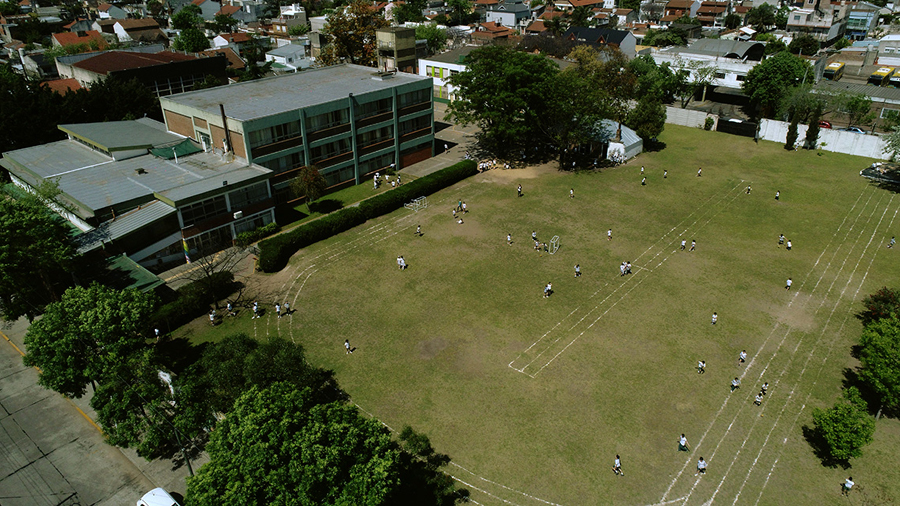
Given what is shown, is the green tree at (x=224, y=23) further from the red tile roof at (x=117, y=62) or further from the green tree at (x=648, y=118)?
the green tree at (x=648, y=118)

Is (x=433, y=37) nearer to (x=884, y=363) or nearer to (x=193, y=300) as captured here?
(x=193, y=300)

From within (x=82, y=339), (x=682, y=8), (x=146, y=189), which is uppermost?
(x=682, y=8)

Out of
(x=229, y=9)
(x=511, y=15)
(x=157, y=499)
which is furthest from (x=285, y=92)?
(x=229, y=9)

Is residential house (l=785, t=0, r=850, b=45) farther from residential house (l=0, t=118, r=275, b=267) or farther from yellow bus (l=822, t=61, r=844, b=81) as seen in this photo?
residential house (l=0, t=118, r=275, b=267)

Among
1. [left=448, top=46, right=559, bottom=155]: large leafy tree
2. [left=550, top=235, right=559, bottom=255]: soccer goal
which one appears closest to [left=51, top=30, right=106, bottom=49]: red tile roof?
[left=448, top=46, right=559, bottom=155]: large leafy tree

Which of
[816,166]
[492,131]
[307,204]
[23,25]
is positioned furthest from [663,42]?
[23,25]

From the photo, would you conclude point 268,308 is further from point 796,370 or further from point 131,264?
point 796,370
